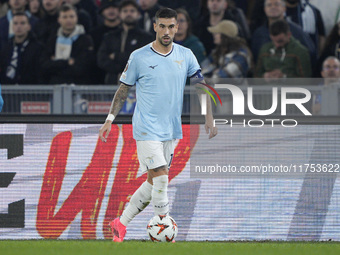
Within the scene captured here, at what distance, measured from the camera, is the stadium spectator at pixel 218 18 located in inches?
543

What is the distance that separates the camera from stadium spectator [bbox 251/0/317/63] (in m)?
13.4

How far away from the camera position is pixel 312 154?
9.48 metres

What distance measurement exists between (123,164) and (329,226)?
2.46 metres

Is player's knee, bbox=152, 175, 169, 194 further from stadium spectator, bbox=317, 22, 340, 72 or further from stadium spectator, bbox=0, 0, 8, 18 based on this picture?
stadium spectator, bbox=0, 0, 8, 18

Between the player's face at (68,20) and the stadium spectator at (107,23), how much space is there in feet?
1.43

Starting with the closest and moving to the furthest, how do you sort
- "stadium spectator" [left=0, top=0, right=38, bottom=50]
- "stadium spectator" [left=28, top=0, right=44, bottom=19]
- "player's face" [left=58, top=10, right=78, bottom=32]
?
"player's face" [left=58, top=10, right=78, bottom=32] < "stadium spectator" [left=0, top=0, right=38, bottom=50] < "stadium spectator" [left=28, top=0, right=44, bottom=19]

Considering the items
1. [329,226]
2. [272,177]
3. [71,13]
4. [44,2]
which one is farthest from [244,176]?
[44,2]

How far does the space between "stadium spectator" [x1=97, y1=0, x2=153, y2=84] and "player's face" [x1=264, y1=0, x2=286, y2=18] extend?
2.02m

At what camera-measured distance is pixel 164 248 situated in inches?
304

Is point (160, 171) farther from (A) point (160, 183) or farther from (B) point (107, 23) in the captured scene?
(B) point (107, 23)

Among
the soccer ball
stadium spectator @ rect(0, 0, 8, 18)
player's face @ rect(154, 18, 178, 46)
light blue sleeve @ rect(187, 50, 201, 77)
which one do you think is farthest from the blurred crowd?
the soccer ball

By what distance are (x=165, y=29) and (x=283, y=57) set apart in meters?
5.17

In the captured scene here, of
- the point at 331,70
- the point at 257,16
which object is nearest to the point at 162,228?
the point at 331,70

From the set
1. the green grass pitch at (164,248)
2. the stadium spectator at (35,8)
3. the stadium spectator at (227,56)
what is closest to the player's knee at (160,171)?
the green grass pitch at (164,248)
